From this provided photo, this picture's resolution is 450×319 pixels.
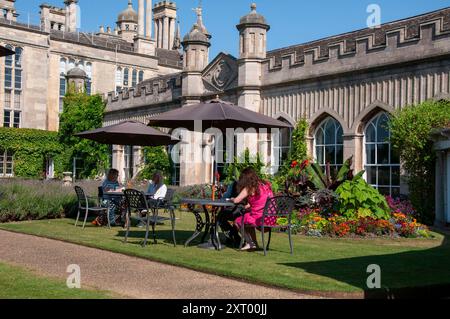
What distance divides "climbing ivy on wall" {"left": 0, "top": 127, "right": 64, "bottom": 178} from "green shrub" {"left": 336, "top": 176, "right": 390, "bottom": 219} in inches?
1096

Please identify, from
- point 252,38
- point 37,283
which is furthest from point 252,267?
point 252,38

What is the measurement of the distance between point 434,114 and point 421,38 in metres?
2.84

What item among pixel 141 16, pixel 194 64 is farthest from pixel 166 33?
pixel 194 64

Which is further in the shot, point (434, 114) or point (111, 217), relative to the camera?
point (434, 114)

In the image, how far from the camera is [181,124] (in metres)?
11.3

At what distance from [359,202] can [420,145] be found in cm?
337

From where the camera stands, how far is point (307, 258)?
9031mm

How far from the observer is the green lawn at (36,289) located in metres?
5.89

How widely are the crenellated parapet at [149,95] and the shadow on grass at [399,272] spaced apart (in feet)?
62.0

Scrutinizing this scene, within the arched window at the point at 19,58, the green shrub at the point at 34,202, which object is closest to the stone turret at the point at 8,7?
the arched window at the point at 19,58

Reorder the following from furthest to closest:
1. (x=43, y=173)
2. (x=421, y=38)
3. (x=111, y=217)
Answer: (x=43, y=173) → (x=421, y=38) → (x=111, y=217)

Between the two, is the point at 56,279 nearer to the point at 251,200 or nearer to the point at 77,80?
the point at 251,200

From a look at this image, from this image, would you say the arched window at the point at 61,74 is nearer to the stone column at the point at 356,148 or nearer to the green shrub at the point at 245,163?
the green shrub at the point at 245,163

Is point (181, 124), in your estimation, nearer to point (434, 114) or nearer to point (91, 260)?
point (91, 260)
